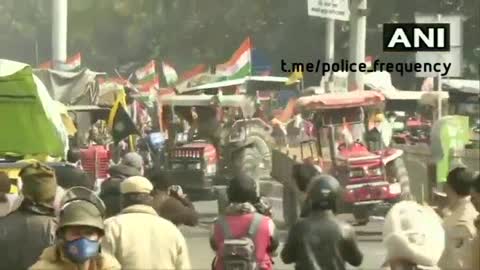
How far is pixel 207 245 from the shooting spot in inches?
202

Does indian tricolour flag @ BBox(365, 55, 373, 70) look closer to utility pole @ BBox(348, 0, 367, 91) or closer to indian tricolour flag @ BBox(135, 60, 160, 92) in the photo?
utility pole @ BBox(348, 0, 367, 91)

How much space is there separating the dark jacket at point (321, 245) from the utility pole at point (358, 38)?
1.43m

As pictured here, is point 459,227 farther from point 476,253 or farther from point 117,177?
point 117,177

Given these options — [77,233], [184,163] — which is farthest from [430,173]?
[77,233]

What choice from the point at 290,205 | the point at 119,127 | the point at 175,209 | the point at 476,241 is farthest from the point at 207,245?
the point at 476,241

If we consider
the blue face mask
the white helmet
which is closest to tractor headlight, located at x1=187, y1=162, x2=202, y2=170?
the white helmet

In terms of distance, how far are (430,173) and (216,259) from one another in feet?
5.40

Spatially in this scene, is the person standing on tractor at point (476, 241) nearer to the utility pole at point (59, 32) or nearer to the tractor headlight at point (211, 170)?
the tractor headlight at point (211, 170)

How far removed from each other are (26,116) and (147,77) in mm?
706

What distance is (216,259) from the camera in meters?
4.77

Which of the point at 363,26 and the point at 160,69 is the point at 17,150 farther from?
the point at 363,26

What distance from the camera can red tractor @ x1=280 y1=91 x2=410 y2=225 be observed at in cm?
571

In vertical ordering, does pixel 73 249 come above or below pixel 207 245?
above

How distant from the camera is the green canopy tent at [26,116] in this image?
5.26 m
